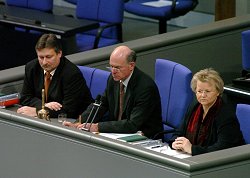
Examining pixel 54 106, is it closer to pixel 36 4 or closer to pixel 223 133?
pixel 223 133

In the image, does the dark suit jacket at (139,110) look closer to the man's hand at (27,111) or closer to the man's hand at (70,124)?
the man's hand at (70,124)

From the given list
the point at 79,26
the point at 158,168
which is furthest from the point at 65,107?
the point at 79,26

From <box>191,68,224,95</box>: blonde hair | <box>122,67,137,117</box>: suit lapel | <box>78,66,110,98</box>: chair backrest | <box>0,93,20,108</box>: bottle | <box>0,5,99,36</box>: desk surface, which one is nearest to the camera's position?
<box>191,68,224,95</box>: blonde hair

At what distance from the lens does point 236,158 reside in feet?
19.4

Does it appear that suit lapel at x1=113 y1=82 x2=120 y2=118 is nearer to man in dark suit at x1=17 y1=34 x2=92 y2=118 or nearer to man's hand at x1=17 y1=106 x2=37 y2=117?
man in dark suit at x1=17 y1=34 x2=92 y2=118

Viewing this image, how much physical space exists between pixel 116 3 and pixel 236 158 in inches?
165

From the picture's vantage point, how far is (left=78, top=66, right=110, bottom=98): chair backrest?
7.54 metres

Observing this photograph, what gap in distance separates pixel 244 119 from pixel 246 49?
1.84 m

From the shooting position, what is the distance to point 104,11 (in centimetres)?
1003

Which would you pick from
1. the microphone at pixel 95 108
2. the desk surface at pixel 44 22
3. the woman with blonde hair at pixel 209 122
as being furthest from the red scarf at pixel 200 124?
the desk surface at pixel 44 22

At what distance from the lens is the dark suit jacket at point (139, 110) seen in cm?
693

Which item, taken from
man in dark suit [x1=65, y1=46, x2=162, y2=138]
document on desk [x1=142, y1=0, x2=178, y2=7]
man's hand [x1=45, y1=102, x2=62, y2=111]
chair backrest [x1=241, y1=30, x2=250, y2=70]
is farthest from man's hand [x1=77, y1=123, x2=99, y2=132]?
document on desk [x1=142, y1=0, x2=178, y2=7]

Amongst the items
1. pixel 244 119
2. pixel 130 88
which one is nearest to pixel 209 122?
pixel 244 119

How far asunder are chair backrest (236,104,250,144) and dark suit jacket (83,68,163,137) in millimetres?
698
